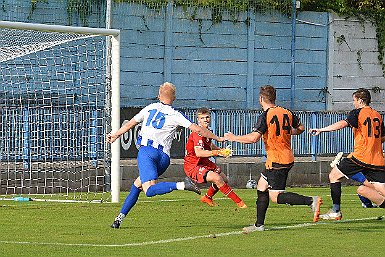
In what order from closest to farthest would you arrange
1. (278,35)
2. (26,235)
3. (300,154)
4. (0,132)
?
1. (26,235)
2. (0,132)
3. (300,154)
4. (278,35)

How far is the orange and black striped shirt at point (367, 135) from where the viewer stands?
1606 cm

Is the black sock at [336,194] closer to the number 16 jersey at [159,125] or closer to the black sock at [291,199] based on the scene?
the black sock at [291,199]

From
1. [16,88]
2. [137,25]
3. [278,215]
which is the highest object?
[137,25]

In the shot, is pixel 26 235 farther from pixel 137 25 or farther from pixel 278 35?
pixel 278 35

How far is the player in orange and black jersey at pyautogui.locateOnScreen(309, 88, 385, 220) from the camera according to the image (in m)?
16.0

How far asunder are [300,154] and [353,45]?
812 centimetres

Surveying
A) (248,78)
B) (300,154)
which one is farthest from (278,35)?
(300,154)

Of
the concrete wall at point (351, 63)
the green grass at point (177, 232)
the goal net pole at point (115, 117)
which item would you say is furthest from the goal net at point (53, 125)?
the concrete wall at point (351, 63)

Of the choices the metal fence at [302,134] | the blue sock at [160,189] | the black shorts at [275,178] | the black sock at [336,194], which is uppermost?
the metal fence at [302,134]

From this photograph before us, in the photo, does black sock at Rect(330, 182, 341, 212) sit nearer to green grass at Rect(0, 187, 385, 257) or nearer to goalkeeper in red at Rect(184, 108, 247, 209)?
green grass at Rect(0, 187, 385, 257)

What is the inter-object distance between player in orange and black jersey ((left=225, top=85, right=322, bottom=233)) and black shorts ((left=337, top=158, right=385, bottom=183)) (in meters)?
2.09

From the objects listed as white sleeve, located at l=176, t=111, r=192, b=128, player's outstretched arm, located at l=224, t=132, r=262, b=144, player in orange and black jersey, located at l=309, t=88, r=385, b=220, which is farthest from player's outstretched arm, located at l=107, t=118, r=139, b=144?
player in orange and black jersey, located at l=309, t=88, r=385, b=220

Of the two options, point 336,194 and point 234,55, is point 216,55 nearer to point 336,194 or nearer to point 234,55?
point 234,55

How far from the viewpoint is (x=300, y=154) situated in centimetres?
2873
